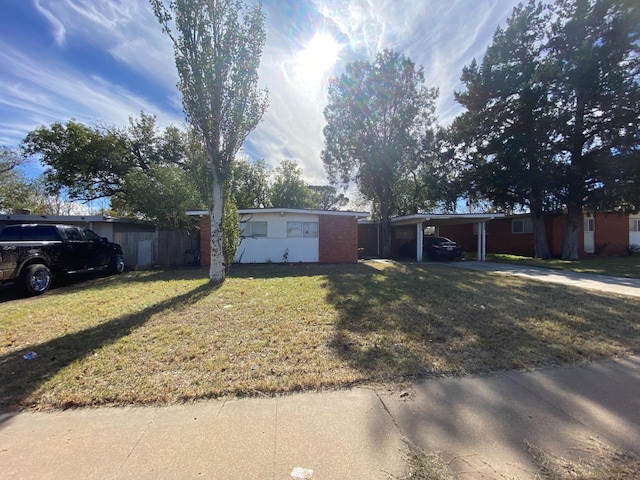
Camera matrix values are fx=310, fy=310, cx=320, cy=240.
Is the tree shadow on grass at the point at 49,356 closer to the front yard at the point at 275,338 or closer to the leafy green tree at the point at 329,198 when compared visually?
the front yard at the point at 275,338

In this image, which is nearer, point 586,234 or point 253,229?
point 253,229

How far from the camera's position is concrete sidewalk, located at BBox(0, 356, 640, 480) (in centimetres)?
208

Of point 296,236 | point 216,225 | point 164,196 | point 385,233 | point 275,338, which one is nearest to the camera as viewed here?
point 275,338

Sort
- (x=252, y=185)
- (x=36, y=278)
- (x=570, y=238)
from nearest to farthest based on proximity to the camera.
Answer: (x=36, y=278) → (x=570, y=238) → (x=252, y=185)

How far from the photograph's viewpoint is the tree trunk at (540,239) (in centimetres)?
1961

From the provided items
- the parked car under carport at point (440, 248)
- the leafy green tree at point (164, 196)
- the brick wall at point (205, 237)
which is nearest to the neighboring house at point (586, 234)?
the parked car under carport at point (440, 248)

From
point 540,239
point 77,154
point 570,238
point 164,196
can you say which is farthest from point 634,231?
point 77,154

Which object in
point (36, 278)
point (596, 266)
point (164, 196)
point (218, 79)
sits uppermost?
point (218, 79)

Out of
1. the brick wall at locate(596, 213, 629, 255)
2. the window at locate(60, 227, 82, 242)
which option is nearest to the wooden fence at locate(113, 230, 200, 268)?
the window at locate(60, 227, 82, 242)

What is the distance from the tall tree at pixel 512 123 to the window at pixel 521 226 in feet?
7.00

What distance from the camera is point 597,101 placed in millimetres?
16766

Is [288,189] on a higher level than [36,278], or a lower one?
higher

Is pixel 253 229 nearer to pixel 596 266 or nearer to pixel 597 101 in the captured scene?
pixel 596 266

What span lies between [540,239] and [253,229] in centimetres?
1811
